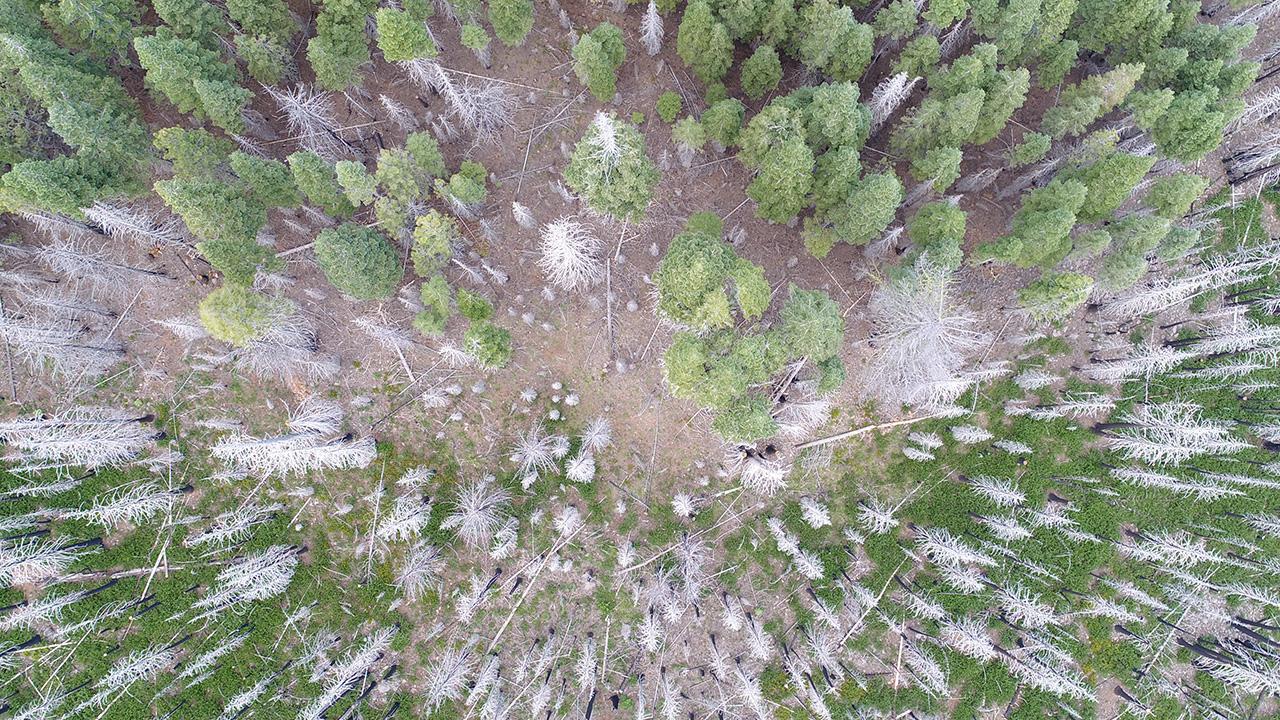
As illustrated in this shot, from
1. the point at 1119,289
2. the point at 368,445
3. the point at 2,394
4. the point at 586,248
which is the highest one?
the point at 2,394

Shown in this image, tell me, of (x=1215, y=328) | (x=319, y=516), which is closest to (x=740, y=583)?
(x=319, y=516)

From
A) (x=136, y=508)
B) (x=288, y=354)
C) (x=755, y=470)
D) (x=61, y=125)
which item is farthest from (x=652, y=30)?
(x=136, y=508)

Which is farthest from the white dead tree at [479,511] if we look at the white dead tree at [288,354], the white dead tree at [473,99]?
the white dead tree at [473,99]

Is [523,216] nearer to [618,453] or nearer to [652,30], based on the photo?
[652,30]

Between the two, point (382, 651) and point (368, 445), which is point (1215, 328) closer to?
point (368, 445)

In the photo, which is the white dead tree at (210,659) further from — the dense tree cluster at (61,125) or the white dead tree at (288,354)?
the dense tree cluster at (61,125)
